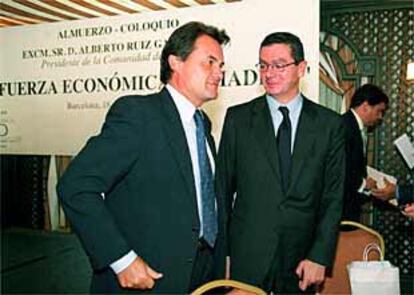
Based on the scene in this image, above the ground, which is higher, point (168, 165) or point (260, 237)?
point (168, 165)

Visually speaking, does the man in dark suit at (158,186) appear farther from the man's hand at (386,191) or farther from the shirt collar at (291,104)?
the man's hand at (386,191)

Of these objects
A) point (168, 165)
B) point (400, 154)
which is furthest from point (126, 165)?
point (400, 154)

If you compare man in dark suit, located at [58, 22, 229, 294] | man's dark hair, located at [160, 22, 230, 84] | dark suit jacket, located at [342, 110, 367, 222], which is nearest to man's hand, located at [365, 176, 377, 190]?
dark suit jacket, located at [342, 110, 367, 222]

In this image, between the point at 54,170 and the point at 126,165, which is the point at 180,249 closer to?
the point at 126,165

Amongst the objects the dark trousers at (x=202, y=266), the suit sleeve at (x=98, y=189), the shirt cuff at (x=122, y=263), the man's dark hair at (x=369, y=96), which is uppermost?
the man's dark hair at (x=369, y=96)

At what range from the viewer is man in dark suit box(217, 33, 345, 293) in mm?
1910

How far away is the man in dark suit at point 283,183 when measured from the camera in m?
1.91

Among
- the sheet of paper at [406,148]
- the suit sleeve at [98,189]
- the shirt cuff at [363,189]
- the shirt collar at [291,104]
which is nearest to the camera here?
the suit sleeve at [98,189]

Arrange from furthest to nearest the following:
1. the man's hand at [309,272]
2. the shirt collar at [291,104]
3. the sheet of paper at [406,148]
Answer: the sheet of paper at [406,148], the shirt collar at [291,104], the man's hand at [309,272]

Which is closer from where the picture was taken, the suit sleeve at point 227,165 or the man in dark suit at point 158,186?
the man in dark suit at point 158,186

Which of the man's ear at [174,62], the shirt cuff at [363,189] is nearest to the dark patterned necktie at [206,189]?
the man's ear at [174,62]

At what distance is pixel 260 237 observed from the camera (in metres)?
1.93

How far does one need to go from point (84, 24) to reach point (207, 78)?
1.77 metres

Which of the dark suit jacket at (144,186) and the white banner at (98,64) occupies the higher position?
the white banner at (98,64)
